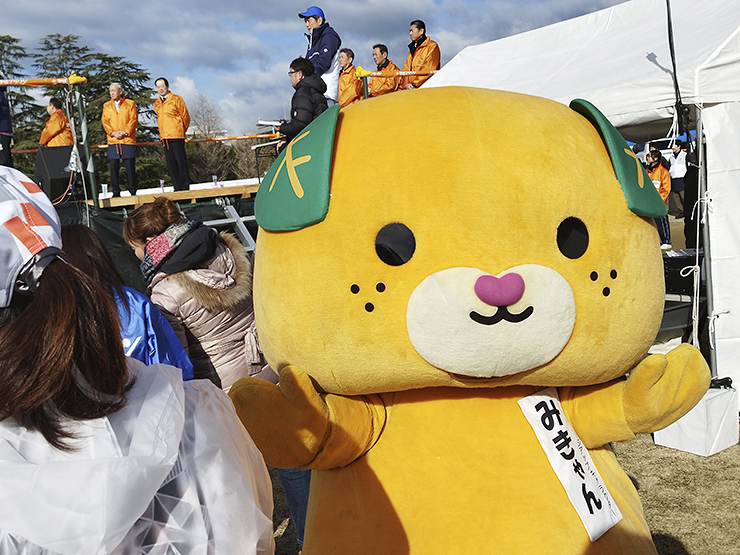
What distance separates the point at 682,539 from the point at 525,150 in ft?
7.81

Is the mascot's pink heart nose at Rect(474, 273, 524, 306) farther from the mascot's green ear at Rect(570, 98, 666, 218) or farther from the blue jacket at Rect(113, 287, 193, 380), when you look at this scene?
the blue jacket at Rect(113, 287, 193, 380)

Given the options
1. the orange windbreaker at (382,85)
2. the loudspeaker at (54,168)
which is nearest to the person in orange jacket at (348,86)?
the orange windbreaker at (382,85)

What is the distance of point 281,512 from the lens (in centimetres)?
363

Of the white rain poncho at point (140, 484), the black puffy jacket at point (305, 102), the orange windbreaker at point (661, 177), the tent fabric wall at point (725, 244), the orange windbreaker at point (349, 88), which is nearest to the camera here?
the white rain poncho at point (140, 484)

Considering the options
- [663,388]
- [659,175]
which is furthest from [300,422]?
[659,175]

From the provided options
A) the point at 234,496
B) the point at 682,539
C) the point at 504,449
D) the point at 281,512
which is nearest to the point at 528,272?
the point at 504,449

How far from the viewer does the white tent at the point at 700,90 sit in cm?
416

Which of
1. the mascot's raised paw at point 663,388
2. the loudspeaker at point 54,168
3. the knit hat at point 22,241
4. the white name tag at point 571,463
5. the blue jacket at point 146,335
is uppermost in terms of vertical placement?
the loudspeaker at point 54,168

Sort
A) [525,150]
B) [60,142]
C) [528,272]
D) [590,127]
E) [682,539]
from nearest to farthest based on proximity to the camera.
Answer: [528,272] → [525,150] → [590,127] → [682,539] → [60,142]

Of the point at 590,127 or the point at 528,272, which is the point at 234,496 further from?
the point at 590,127

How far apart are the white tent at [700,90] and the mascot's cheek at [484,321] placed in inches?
130

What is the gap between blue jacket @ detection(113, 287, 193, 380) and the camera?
2.35 metres

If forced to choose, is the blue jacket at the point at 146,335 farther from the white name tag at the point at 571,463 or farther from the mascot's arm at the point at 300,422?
the white name tag at the point at 571,463

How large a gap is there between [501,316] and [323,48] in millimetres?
5890
